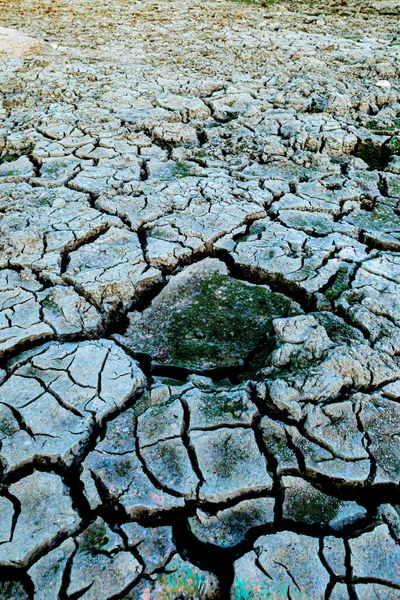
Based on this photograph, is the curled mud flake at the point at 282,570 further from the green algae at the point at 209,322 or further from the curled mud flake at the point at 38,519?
the green algae at the point at 209,322

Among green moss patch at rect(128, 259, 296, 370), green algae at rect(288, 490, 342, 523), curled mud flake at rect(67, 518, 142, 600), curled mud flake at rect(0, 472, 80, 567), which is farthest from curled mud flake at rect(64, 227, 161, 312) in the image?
green algae at rect(288, 490, 342, 523)

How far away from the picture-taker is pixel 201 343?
2.15 m

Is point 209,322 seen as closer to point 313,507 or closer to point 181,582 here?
point 313,507

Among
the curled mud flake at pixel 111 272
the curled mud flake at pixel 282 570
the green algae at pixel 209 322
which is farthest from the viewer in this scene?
the curled mud flake at pixel 111 272

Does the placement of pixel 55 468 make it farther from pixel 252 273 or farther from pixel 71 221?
pixel 71 221

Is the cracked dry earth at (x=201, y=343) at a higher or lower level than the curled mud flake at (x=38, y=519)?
higher

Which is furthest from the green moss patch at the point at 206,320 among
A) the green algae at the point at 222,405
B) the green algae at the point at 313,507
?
the green algae at the point at 313,507

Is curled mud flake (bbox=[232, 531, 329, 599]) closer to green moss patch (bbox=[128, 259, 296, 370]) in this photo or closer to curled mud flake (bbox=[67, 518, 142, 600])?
curled mud flake (bbox=[67, 518, 142, 600])

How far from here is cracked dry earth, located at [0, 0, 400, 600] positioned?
138 centimetres

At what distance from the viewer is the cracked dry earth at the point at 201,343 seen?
138cm

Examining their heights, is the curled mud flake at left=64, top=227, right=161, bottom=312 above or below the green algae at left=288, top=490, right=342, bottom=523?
above

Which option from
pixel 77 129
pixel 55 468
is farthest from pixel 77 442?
pixel 77 129

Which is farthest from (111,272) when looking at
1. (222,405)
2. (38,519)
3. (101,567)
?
(101,567)

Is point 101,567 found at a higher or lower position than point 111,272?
lower
